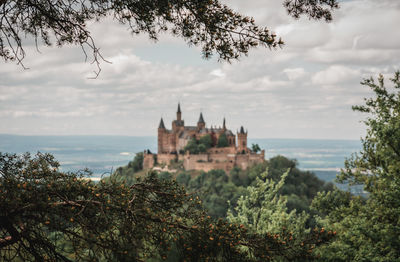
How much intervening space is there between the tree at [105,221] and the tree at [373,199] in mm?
4751

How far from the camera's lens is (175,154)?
73.5m

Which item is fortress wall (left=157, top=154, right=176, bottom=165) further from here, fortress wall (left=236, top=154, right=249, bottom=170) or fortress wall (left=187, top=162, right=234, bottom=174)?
fortress wall (left=236, top=154, right=249, bottom=170)

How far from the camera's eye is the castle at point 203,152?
7044 cm

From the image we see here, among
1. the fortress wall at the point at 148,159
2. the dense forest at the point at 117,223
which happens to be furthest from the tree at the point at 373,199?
the fortress wall at the point at 148,159

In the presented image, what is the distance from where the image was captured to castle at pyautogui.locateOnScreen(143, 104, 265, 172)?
2773 inches

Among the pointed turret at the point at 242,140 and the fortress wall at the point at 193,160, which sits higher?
the pointed turret at the point at 242,140

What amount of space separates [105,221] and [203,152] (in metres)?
67.1

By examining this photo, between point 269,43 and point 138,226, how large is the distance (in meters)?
3.01

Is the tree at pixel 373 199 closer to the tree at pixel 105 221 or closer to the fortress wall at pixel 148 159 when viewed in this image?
the tree at pixel 105 221

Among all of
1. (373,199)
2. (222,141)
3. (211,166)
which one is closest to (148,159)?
(211,166)

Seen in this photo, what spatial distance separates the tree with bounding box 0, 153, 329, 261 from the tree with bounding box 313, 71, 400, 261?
475cm

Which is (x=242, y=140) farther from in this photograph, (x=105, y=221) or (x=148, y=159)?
(x=105, y=221)

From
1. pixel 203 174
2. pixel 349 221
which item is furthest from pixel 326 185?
pixel 349 221

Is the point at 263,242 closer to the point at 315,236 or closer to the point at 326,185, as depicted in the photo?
the point at 315,236
